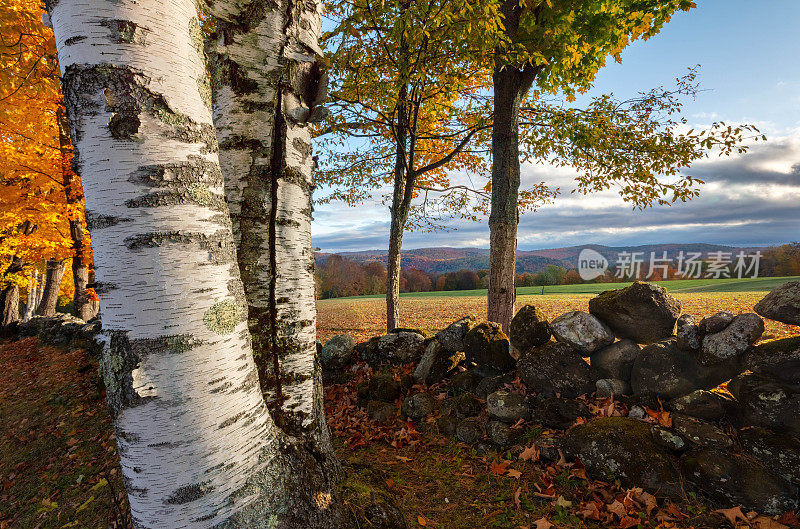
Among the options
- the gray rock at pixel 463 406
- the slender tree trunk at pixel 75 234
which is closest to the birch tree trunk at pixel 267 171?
the gray rock at pixel 463 406

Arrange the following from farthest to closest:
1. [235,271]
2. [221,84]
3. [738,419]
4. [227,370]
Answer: [738,419]
[221,84]
[235,271]
[227,370]

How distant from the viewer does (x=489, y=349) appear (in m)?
4.90

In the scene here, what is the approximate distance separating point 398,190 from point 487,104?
2.87 m

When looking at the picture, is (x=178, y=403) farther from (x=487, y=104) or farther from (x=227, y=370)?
(x=487, y=104)

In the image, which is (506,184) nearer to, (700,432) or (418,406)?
(418,406)

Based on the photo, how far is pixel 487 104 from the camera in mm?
8430

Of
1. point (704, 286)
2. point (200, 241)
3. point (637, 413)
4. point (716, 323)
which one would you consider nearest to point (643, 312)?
point (716, 323)

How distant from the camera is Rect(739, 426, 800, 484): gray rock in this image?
292 cm

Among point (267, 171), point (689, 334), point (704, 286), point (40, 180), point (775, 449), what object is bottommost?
point (704, 286)

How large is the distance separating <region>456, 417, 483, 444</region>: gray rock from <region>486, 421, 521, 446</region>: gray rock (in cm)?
18

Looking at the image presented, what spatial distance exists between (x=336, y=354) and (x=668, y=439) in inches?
193

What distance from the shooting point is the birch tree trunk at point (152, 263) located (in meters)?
1.60

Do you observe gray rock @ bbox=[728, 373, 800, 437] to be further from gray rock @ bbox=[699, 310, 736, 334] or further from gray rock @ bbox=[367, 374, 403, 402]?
gray rock @ bbox=[367, 374, 403, 402]

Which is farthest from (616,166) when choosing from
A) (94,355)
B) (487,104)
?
(94,355)
